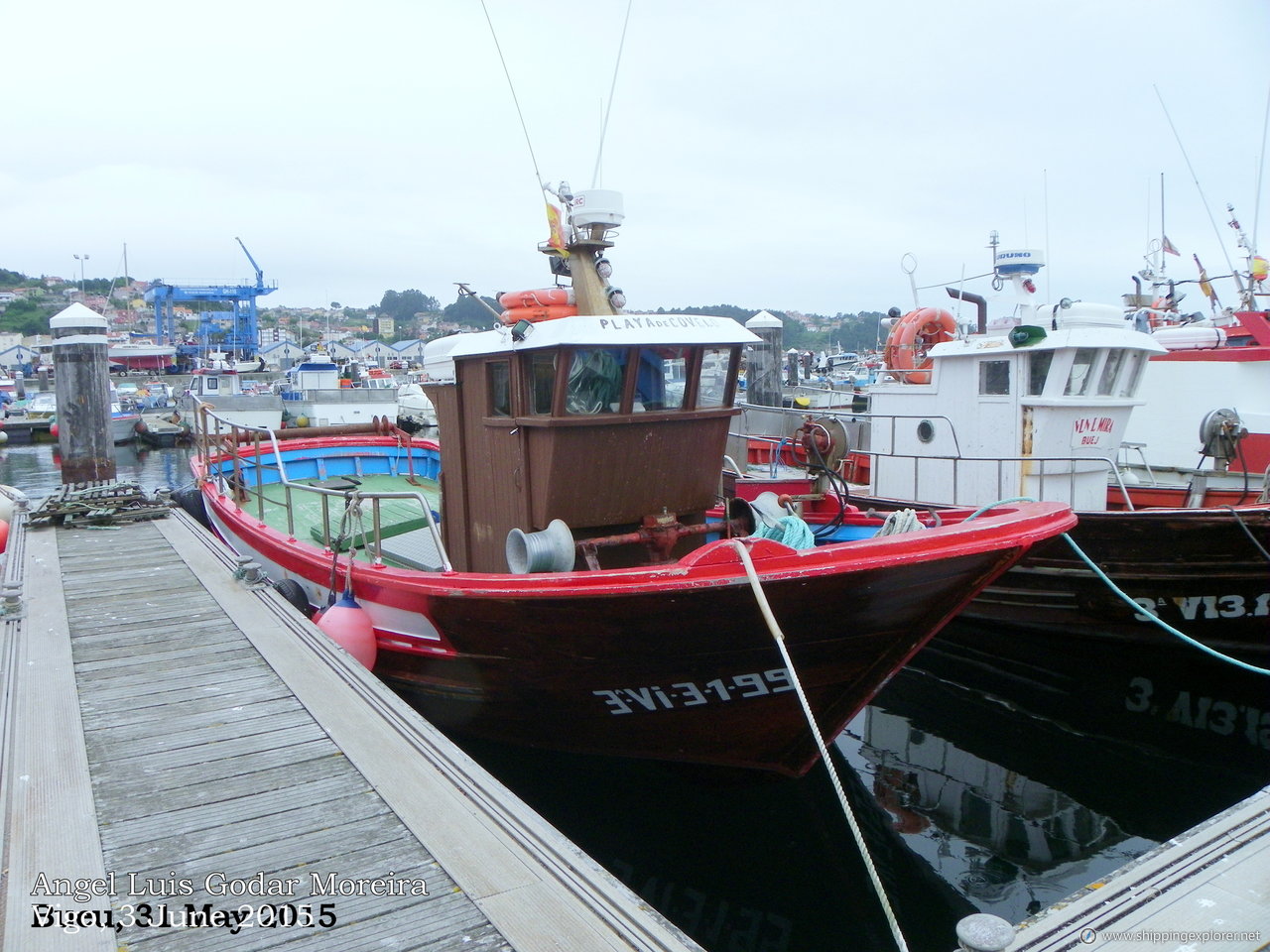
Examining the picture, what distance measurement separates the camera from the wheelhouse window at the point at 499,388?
6.12 metres

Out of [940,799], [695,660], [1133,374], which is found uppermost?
[1133,374]

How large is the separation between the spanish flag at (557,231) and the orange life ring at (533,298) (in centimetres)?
35

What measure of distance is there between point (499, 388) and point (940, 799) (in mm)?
4599

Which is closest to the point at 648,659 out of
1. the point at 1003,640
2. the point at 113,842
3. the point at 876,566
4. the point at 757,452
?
the point at 876,566

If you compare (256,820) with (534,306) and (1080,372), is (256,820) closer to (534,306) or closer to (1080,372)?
(534,306)

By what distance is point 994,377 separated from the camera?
9.50m

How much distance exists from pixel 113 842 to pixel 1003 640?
863 centimetres

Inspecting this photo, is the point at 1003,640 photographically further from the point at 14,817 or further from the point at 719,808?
the point at 14,817

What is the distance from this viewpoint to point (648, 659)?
17.3 feet

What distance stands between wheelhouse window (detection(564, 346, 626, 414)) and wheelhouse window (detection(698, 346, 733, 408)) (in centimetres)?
67

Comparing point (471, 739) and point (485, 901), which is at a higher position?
point (485, 901)

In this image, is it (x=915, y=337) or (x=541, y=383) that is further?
(x=915, y=337)

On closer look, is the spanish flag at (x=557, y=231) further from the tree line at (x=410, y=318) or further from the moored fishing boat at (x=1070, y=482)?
the tree line at (x=410, y=318)

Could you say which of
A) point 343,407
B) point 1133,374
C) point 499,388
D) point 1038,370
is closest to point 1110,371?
point 1133,374
